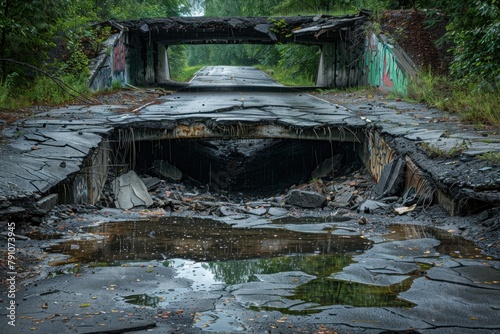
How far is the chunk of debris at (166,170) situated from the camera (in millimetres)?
13289

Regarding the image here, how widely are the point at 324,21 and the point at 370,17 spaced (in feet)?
5.34

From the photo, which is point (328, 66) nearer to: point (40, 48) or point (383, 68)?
point (383, 68)

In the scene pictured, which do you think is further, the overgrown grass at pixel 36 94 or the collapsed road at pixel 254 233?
the overgrown grass at pixel 36 94

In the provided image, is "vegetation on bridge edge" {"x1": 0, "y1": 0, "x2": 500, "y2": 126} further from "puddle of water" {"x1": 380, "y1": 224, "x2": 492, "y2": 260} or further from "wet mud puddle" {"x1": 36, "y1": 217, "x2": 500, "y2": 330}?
"wet mud puddle" {"x1": 36, "y1": 217, "x2": 500, "y2": 330}

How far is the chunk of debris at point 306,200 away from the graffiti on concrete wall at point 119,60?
1304 cm

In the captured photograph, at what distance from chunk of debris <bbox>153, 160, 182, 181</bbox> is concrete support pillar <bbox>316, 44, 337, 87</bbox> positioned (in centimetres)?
1252

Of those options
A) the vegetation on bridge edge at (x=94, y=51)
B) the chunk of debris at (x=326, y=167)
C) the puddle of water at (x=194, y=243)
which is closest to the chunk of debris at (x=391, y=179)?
the vegetation on bridge edge at (x=94, y=51)

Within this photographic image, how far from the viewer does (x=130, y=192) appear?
34.3ft

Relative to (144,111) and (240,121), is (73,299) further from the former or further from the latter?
(144,111)

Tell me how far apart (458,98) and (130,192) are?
7.37 metres

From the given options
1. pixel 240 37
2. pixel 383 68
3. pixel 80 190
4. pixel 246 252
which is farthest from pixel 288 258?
pixel 240 37

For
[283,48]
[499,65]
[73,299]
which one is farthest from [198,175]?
[283,48]

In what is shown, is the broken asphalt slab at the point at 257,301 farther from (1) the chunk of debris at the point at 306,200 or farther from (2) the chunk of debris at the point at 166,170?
(2) the chunk of debris at the point at 166,170

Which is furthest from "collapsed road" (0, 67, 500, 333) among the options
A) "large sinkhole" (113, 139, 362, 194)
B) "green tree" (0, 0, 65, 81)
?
"green tree" (0, 0, 65, 81)
